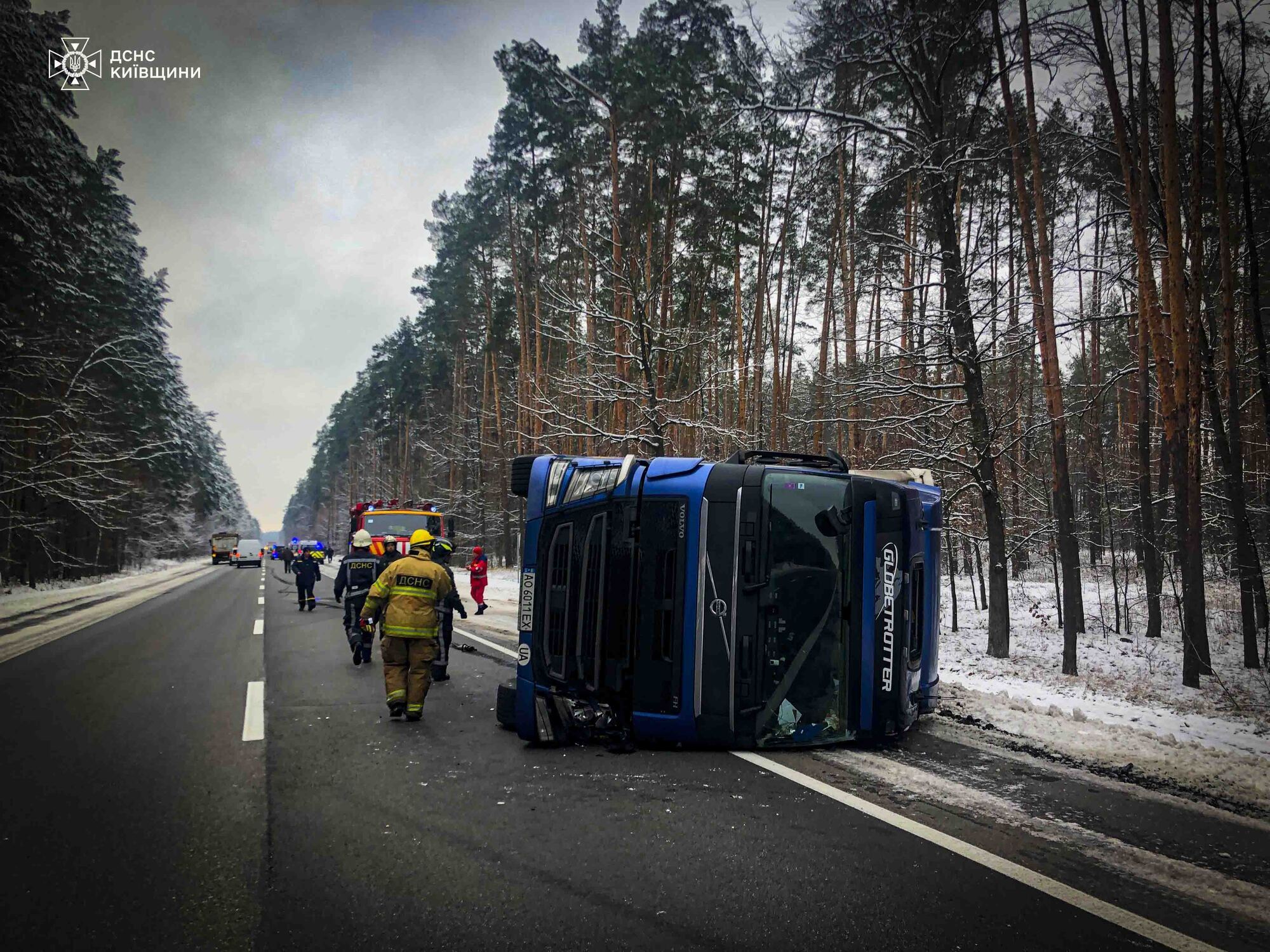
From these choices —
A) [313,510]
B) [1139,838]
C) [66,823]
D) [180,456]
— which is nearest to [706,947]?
[1139,838]

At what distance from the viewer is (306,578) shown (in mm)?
18688

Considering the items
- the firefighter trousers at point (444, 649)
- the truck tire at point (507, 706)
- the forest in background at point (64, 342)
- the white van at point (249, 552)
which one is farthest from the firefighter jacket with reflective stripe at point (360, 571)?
the white van at point (249, 552)

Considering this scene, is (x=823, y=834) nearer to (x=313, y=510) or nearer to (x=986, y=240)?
(x=986, y=240)

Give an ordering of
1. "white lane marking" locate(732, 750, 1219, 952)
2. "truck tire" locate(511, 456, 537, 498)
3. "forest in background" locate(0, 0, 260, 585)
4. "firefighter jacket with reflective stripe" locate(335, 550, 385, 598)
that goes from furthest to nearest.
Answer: "forest in background" locate(0, 0, 260, 585), "firefighter jacket with reflective stripe" locate(335, 550, 385, 598), "truck tire" locate(511, 456, 537, 498), "white lane marking" locate(732, 750, 1219, 952)

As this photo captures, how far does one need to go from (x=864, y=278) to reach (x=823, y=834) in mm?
17095

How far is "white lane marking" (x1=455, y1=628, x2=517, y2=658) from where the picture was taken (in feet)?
36.3

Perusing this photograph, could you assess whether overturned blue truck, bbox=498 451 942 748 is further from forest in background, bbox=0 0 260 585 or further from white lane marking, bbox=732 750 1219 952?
forest in background, bbox=0 0 260 585

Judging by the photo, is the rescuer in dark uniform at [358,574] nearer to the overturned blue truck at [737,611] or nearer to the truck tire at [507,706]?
the truck tire at [507,706]

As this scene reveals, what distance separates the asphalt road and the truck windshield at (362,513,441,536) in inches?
389

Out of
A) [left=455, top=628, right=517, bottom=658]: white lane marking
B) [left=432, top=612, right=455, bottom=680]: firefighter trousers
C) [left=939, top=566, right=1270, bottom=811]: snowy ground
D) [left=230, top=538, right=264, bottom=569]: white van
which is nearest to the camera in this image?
[left=939, top=566, right=1270, bottom=811]: snowy ground

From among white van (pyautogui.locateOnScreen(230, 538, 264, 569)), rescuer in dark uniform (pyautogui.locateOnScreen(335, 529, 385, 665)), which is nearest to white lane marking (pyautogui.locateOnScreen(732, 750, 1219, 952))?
rescuer in dark uniform (pyautogui.locateOnScreen(335, 529, 385, 665))

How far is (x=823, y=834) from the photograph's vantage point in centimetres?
382

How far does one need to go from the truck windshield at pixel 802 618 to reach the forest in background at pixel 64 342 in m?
16.4

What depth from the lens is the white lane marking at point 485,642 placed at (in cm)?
1108
